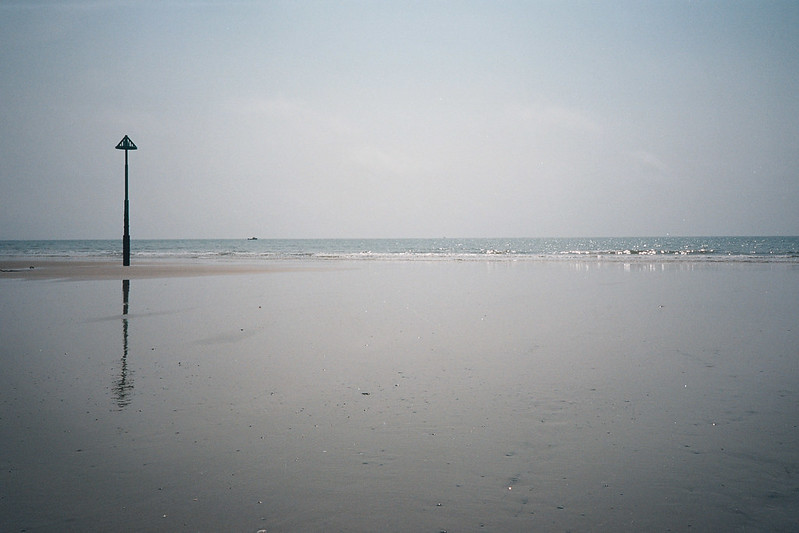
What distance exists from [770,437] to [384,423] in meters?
3.64

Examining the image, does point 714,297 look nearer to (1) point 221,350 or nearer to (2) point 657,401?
(2) point 657,401

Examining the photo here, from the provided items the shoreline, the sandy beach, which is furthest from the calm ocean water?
the sandy beach

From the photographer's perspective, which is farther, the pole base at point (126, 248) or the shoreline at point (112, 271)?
the pole base at point (126, 248)

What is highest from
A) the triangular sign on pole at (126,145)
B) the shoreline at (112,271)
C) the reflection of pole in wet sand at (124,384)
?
the triangular sign on pole at (126,145)

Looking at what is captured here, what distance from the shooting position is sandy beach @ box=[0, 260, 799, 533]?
389 cm

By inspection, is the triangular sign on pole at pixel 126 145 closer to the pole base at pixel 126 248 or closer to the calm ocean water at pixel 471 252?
the pole base at pixel 126 248

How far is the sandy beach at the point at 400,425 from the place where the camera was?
3887 mm

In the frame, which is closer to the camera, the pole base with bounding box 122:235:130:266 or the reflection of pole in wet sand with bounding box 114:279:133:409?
the reflection of pole in wet sand with bounding box 114:279:133:409

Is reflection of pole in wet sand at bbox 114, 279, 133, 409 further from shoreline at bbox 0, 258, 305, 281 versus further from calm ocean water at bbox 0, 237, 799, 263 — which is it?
calm ocean water at bbox 0, 237, 799, 263

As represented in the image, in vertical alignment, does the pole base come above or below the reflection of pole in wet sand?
above

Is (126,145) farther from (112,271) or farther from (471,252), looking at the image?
(471,252)

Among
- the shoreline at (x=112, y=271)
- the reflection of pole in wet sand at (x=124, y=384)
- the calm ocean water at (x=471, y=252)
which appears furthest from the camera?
the calm ocean water at (x=471, y=252)

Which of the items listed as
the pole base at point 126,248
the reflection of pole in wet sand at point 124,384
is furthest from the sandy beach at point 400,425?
the pole base at point 126,248

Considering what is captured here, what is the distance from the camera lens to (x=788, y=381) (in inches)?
282
